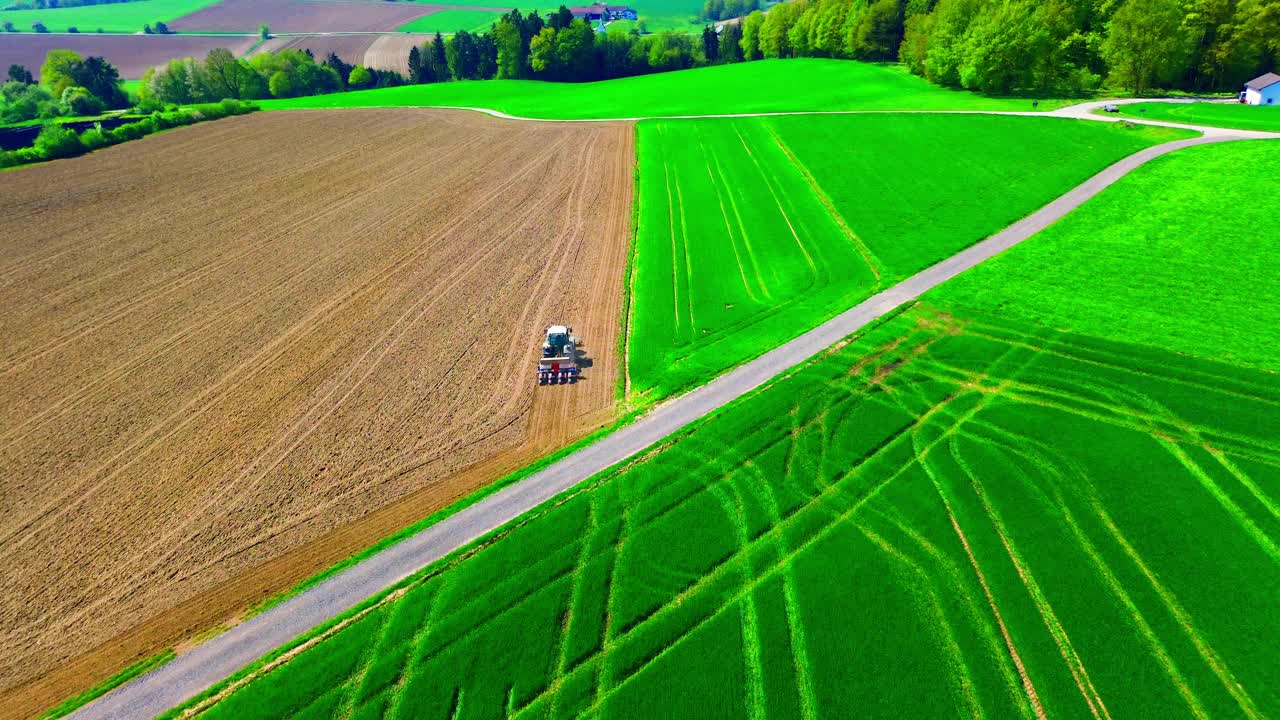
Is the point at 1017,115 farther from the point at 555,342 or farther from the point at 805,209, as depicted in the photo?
the point at 555,342

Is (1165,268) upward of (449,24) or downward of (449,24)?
downward

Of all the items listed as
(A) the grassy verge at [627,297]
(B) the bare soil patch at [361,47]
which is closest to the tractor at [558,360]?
(A) the grassy verge at [627,297]

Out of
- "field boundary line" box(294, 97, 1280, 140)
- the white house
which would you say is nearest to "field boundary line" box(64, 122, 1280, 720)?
"field boundary line" box(294, 97, 1280, 140)

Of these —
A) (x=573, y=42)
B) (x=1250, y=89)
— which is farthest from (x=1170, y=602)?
(x=573, y=42)

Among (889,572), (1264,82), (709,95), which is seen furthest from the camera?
(709,95)

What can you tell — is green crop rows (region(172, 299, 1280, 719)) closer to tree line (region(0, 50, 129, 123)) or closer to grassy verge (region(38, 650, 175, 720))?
grassy verge (region(38, 650, 175, 720))

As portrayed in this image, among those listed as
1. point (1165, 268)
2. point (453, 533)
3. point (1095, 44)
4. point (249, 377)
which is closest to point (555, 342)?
point (453, 533)
